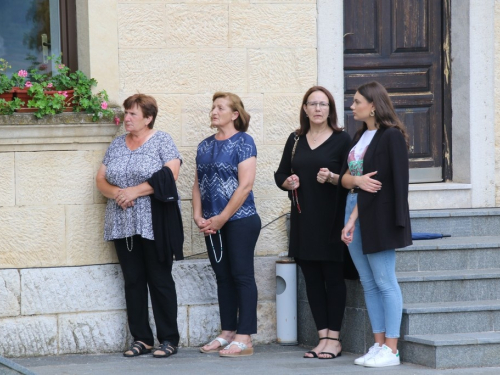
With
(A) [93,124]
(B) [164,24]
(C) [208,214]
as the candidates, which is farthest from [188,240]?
(B) [164,24]

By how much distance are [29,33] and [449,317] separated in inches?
140

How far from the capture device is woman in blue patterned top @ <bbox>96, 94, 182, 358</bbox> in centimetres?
662

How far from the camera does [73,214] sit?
22.6 feet

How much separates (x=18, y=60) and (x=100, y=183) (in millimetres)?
1195

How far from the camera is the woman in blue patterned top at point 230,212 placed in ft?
21.9

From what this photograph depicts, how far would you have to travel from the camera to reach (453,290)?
21.8 feet

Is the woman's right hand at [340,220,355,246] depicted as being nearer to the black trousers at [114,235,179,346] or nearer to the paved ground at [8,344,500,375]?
the paved ground at [8,344,500,375]

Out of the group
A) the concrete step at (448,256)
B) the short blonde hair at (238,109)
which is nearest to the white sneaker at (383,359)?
the concrete step at (448,256)

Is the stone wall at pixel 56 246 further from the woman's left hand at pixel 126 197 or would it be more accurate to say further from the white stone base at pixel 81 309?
the woman's left hand at pixel 126 197

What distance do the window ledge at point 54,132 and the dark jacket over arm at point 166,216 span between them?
555 millimetres

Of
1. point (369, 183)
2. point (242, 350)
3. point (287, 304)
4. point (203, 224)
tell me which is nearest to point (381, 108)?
point (369, 183)

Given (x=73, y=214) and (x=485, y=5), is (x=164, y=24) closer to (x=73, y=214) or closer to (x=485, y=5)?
(x=73, y=214)

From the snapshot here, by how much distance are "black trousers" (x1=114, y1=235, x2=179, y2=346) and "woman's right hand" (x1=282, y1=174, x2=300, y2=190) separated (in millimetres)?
958

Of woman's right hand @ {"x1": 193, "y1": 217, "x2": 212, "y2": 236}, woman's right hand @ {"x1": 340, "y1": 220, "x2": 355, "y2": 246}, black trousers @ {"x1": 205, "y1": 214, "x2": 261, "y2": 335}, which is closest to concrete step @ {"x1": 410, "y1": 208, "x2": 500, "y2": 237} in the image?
woman's right hand @ {"x1": 340, "y1": 220, "x2": 355, "y2": 246}
